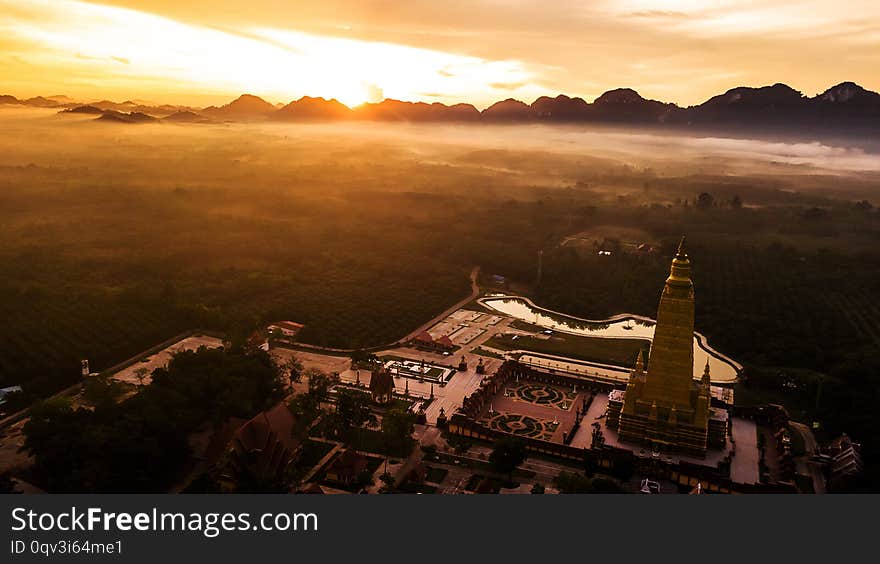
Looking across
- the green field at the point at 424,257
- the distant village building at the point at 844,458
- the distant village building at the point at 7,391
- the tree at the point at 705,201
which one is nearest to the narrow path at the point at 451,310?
A: the green field at the point at 424,257

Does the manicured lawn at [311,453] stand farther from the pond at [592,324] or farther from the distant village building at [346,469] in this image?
the pond at [592,324]

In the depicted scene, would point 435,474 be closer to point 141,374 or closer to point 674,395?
point 674,395

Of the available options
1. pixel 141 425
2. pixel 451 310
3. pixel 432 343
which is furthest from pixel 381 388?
pixel 451 310

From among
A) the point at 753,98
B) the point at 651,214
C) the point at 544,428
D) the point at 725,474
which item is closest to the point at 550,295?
the point at 544,428

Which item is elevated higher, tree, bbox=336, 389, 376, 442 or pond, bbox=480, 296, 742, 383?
tree, bbox=336, 389, 376, 442

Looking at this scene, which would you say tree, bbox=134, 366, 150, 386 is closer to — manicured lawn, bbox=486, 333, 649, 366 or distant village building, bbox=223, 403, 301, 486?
distant village building, bbox=223, 403, 301, 486

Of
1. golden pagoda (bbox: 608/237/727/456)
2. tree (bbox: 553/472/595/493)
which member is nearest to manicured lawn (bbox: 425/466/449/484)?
tree (bbox: 553/472/595/493)

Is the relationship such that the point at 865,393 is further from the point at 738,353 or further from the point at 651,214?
the point at 651,214
